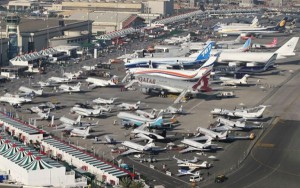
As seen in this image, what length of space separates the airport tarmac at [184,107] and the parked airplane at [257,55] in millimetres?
3647

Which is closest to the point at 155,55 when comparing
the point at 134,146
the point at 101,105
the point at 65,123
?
the point at 101,105

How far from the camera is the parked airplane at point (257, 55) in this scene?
132 metres

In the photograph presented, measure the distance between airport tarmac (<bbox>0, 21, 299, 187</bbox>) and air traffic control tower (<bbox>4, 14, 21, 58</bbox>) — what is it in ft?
50.1

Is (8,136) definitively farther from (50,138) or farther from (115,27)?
(115,27)

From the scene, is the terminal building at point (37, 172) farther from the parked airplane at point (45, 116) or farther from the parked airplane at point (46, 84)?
the parked airplane at point (46, 84)

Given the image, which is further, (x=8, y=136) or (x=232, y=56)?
(x=232, y=56)

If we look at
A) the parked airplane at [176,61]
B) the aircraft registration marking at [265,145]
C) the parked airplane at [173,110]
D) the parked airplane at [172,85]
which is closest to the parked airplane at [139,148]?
the aircraft registration marking at [265,145]

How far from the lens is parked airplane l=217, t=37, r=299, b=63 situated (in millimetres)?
131500

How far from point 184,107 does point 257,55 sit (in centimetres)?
3994

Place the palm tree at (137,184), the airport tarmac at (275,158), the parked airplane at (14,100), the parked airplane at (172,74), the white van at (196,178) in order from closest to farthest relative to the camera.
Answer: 1. the palm tree at (137,184)
2. the white van at (196,178)
3. the airport tarmac at (275,158)
4. the parked airplane at (14,100)
5. the parked airplane at (172,74)

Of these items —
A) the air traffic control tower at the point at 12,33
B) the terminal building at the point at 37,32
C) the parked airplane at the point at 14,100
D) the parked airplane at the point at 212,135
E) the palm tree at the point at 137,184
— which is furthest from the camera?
the terminal building at the point at 37,32

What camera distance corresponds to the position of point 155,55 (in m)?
140

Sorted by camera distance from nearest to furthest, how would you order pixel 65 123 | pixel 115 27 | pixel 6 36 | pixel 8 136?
pixel 8 136 → pixel 65 123 → pixel 6 36 → pixel 115 27

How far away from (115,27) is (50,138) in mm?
128422
